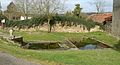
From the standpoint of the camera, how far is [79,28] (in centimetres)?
5194

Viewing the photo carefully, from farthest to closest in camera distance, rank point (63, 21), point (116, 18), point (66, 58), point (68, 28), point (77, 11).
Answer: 1. point (77, 11)
2. point (63, 21)
3. point (68, 28)
4. point (116, 18)
5. point (66, 58)

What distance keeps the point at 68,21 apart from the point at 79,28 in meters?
2.46

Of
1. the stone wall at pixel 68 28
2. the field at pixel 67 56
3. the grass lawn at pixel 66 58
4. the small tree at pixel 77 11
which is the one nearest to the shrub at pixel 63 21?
the stone wall at pixel 68 28

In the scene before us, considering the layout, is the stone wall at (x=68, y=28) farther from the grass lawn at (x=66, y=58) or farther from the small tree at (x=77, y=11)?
the grass lawn at (x=66, y=58)

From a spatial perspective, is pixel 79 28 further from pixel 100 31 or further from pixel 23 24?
pixel 23 24

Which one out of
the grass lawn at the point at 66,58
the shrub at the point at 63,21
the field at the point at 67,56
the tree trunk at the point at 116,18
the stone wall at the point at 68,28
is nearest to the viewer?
the grass lawn at the point at 66,58

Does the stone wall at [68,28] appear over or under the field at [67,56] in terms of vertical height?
Result: under

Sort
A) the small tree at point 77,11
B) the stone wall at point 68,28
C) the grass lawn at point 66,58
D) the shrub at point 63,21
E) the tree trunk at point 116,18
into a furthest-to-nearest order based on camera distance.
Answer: the small tree at point 77,11
the shrub at point 63,21
the stone wall at point 68,28
the tree trunk at point 116,18
the grass lawn at point 66,58

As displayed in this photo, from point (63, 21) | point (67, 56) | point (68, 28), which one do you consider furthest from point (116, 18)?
point (67, 56)

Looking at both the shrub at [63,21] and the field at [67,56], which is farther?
the shrub at [63,21]

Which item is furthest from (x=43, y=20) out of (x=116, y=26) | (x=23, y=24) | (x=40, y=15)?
(x=116, y=26)

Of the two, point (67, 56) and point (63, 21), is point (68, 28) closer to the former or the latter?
point (63, 21)

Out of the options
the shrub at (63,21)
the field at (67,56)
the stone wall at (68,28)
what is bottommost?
the stone wall at (68,28)

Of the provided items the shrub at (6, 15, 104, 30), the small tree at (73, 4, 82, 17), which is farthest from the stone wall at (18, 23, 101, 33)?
the small tree at (73, 4, 82, 17)
